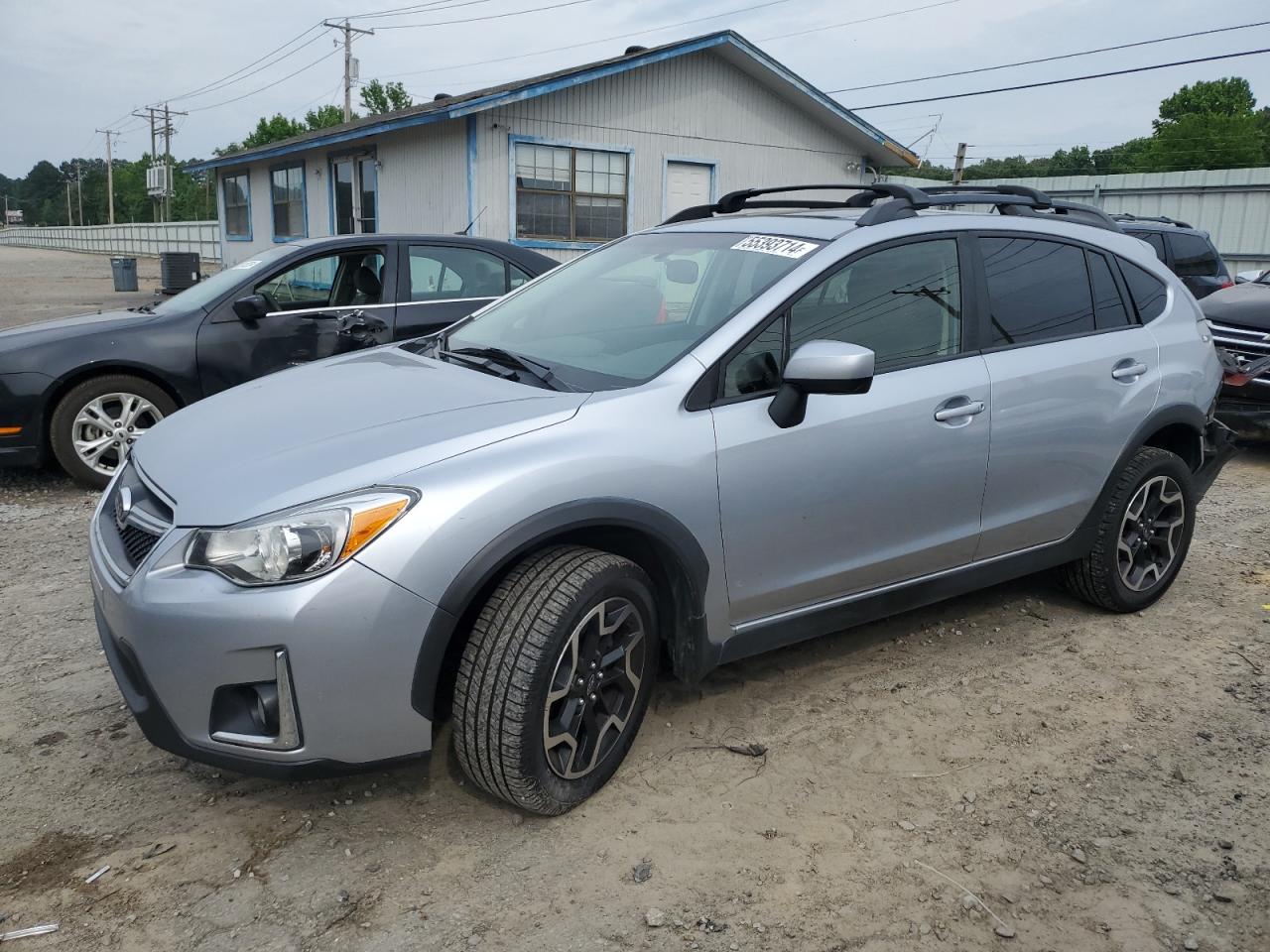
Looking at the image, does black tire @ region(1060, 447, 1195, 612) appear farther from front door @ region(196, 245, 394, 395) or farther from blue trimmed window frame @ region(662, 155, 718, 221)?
blue trimmed window frame @ region(662, 155, 718, 221)

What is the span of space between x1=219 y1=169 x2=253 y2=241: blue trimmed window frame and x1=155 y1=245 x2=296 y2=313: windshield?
54.7ft

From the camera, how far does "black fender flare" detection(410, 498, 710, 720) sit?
8.42 ft

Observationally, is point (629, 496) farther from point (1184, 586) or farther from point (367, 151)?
point (367, 151)

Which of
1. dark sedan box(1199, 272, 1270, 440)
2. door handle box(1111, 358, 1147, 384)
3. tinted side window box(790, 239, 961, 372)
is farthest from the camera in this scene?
dark sedan box(1199, 272, 1270, 440)

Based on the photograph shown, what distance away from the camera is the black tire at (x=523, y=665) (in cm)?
263

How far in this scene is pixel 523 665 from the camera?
2.63 meters

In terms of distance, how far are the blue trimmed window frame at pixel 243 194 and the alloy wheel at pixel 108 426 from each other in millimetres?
17405

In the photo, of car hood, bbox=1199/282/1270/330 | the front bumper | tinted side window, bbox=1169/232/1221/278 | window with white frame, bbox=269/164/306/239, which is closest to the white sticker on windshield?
the front bumper

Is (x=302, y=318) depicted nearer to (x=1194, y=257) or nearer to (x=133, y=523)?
(x=133, y=523)

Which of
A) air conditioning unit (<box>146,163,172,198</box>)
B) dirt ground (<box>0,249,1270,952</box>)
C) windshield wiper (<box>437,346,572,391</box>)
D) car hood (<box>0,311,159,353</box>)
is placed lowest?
dirt ground (<box>0,249,1270,952</box>)

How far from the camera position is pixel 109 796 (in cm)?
298

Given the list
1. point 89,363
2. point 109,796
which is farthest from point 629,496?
point 89,363

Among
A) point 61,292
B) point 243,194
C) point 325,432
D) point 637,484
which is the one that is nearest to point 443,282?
point 325,432

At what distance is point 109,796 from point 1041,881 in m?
2.68
